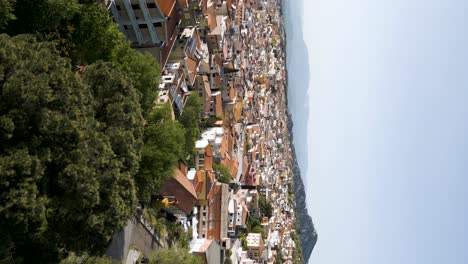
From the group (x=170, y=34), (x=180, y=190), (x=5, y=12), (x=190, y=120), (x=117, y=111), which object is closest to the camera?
(x=5, y=12)

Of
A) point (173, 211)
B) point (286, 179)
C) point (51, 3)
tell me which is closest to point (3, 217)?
point (51, 3)

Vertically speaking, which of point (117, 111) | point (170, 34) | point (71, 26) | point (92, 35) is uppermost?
point (71, 26)

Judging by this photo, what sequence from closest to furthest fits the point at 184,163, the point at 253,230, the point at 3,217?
the point at 3,217, the point at 184,163, the point at 253,230

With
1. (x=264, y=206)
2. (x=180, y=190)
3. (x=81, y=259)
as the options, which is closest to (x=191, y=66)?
(x=180, y=190)

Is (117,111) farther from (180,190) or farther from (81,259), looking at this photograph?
(180,190)

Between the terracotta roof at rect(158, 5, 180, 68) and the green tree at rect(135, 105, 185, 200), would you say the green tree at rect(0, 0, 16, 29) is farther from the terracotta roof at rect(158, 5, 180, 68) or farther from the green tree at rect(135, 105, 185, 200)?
the terracotta roof at rect(158, 5, 180, 68)

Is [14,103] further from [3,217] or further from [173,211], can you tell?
[173,211]
